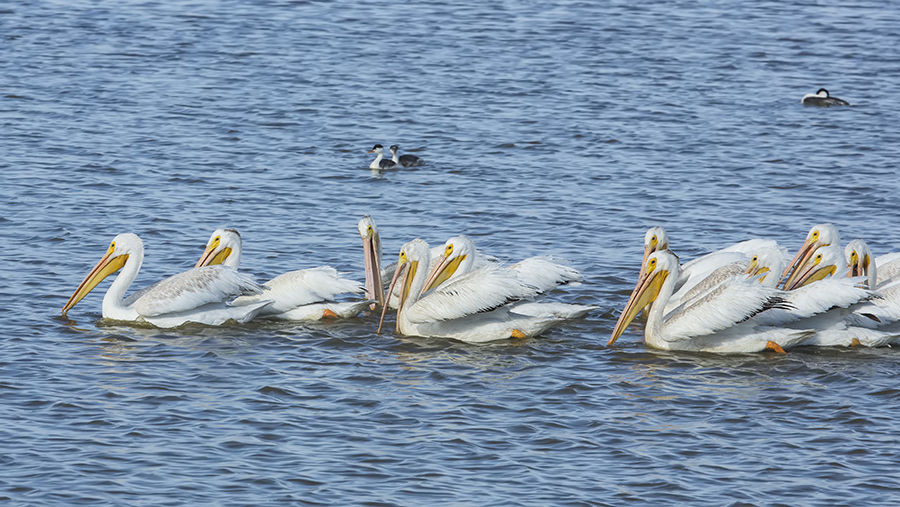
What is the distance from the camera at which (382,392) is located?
781 centimetres

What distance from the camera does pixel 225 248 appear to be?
9609mm

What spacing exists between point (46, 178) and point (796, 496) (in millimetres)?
8948

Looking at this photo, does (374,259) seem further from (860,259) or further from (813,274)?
(860,259)

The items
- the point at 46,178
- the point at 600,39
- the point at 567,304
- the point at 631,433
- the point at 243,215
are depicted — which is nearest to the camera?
the point at 631,433

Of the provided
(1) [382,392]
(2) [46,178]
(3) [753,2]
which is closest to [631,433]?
(1) [382,392]

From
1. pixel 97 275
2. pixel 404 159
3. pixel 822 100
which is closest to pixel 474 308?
pixel 97 275

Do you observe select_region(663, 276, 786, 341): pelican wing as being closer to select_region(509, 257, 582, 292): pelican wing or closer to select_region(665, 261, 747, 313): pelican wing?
select_region(665, 261, 747, 313): pelican wing

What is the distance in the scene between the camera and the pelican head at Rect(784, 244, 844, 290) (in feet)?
30.4

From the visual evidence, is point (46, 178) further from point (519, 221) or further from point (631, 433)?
point (631, 433)

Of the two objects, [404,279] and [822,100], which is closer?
[404,279]

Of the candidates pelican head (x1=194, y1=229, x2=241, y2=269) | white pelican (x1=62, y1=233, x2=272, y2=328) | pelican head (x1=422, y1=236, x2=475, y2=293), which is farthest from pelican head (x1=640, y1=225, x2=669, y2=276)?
pelican head (x1=194, y1=229, x2=241, y2=269)

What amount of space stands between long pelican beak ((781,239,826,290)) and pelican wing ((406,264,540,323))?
2054mm

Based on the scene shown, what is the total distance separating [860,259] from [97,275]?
18.7 ft

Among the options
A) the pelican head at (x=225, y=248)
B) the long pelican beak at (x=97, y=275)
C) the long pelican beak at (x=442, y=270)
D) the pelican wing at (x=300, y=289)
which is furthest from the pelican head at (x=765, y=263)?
the long pelican beak at (x=97, y=275)
